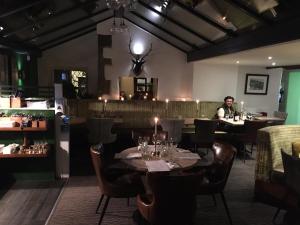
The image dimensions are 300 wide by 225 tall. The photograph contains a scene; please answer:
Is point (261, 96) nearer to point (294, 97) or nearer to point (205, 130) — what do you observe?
point (294, 97)

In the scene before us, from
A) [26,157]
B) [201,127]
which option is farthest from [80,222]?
[201,127]

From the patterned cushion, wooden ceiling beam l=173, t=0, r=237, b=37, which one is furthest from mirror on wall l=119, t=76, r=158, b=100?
the patterned cushion

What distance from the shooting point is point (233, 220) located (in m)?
3.12

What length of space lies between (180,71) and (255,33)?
13.3ft

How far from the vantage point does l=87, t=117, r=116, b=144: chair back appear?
5.20 m

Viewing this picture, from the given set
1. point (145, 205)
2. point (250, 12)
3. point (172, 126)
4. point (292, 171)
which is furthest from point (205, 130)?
point (145, 205)

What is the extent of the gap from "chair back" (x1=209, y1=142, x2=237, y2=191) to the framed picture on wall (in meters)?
5.14

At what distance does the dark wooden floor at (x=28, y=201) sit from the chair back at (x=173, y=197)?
151 centimetres

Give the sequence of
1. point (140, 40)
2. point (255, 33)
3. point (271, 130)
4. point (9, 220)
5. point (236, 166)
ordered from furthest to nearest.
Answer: point (140, 40) → point (236, 166) → point (255, 33) → point (271, 130) → point (9, 220)

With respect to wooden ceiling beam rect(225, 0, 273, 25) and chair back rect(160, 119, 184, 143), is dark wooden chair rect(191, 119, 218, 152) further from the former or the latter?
wooden ceiling beam rect(225, 0, 273, 25)

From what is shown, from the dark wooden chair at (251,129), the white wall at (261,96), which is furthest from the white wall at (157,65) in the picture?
the dark wooden chair at (251,129)

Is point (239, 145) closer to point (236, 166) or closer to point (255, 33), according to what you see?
point (236, 166)

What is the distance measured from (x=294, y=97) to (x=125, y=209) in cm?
746

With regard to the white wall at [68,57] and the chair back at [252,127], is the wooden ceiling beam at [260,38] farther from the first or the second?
the white wall at [68,57]
